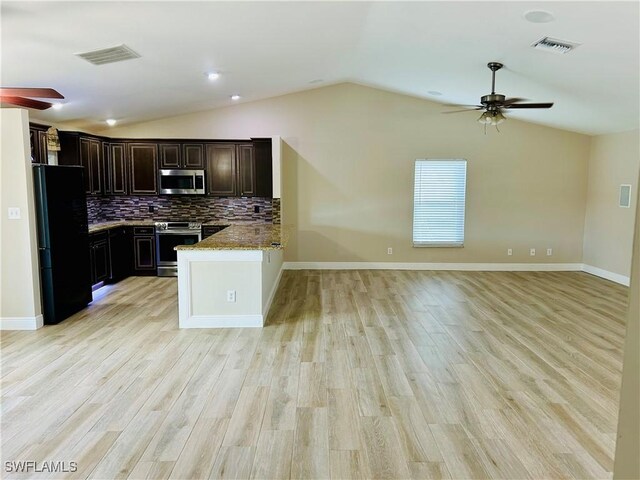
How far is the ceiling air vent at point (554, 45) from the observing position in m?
3.77

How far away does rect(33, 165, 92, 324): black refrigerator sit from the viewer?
14.4 feet

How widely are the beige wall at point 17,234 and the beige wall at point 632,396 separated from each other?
505 cm

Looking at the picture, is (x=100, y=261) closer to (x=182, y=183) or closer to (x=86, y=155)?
(x=86, y=155)

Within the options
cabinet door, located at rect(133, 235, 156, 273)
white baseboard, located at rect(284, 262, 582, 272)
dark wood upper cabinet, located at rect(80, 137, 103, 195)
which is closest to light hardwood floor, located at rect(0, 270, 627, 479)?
cabinet door, located at rect(133, 235, 156, 273)

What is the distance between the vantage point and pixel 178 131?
7.30 meters

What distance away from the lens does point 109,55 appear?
12.8 ft

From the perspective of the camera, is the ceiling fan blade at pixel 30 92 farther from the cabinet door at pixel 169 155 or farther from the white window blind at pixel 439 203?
the white window blind at pixel 439 203

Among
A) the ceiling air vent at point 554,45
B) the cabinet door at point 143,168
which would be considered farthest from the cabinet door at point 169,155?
the ceiling air vent at point 554,45

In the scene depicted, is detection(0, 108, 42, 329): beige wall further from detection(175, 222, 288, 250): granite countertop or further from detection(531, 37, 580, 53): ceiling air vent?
detection(531, 37, 580, 53): ceiling air vent

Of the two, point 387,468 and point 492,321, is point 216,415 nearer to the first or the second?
point 387,468

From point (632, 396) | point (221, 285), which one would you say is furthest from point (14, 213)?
point (632, 396)

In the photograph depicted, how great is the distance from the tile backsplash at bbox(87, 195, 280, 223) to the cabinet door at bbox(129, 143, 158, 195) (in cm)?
32

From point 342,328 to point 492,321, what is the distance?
1.78m

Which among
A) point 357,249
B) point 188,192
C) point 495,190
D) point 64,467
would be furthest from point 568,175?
point 64,467
